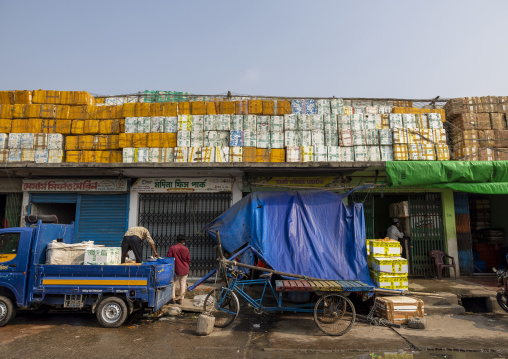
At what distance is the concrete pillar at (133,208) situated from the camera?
Result: 1004 centimetres

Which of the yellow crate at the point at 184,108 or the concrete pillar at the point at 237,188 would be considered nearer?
the concrete pillar at the point at 237,188

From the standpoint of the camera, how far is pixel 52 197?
1034 centimetres

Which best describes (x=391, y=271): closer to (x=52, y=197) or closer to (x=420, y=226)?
(x=420, y=226)

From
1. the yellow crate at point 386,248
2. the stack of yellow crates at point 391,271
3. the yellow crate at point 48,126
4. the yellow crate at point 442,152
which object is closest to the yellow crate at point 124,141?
the yellow crate at point 48,126

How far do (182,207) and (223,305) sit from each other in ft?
15.3

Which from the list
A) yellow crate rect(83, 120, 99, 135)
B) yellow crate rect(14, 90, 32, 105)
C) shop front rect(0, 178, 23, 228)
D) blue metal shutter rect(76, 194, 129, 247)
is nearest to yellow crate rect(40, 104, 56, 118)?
yellow crate rect(14, 90, 32, 105)

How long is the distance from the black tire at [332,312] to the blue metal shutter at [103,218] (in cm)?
686

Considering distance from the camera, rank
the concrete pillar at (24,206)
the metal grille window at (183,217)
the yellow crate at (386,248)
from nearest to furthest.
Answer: the yellow crate at (386,248)
the metal grille window at (183,217)
the concrete pillar at (24,206)

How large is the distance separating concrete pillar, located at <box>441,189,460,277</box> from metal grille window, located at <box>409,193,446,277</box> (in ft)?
0.38

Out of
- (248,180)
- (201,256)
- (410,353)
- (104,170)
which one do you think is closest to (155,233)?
(201,256)

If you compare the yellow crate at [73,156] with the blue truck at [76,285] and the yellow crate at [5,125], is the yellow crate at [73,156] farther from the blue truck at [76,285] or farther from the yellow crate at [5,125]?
the blue truck at [76,285]

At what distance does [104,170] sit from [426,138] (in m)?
10.3

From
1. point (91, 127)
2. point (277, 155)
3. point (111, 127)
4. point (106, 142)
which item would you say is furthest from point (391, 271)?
point (91, 127)

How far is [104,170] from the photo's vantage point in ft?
30.8
